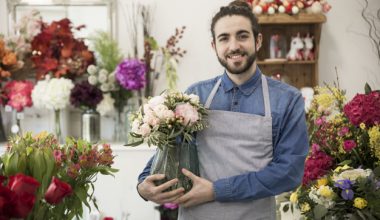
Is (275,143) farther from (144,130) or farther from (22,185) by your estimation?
(22,185)

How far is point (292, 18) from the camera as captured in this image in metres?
3.29

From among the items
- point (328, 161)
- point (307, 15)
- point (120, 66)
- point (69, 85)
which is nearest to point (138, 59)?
point (120, 66)

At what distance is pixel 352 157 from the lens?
1775 millimetres

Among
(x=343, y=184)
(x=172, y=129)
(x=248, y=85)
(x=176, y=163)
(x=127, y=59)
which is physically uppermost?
(x=127, y=59)

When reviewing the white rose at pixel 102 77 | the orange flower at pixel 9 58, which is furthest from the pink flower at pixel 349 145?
the orange flower at pixel 9 58

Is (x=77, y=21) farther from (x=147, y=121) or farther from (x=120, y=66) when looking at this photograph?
(x=147, y=121)

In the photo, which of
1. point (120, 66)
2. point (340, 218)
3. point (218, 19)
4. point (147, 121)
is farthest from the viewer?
point (120, 66)

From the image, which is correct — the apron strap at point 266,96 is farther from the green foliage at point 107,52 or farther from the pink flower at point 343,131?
the green foliage at point 107,52

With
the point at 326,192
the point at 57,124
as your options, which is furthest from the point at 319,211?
the point at 57,124

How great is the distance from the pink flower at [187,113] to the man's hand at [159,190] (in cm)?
18

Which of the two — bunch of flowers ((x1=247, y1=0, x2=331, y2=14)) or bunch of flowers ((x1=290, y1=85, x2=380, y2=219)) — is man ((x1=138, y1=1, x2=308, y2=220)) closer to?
bunch of flowers ((x1=290, y1=85, x2=380, y2=219))

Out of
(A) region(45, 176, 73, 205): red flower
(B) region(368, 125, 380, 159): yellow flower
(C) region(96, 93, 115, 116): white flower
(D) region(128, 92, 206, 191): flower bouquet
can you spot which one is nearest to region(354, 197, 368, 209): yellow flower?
(B) region(368, 125, 380, 159): yellow flower

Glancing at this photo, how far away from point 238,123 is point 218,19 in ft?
1.05

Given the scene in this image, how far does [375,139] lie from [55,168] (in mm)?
1078
